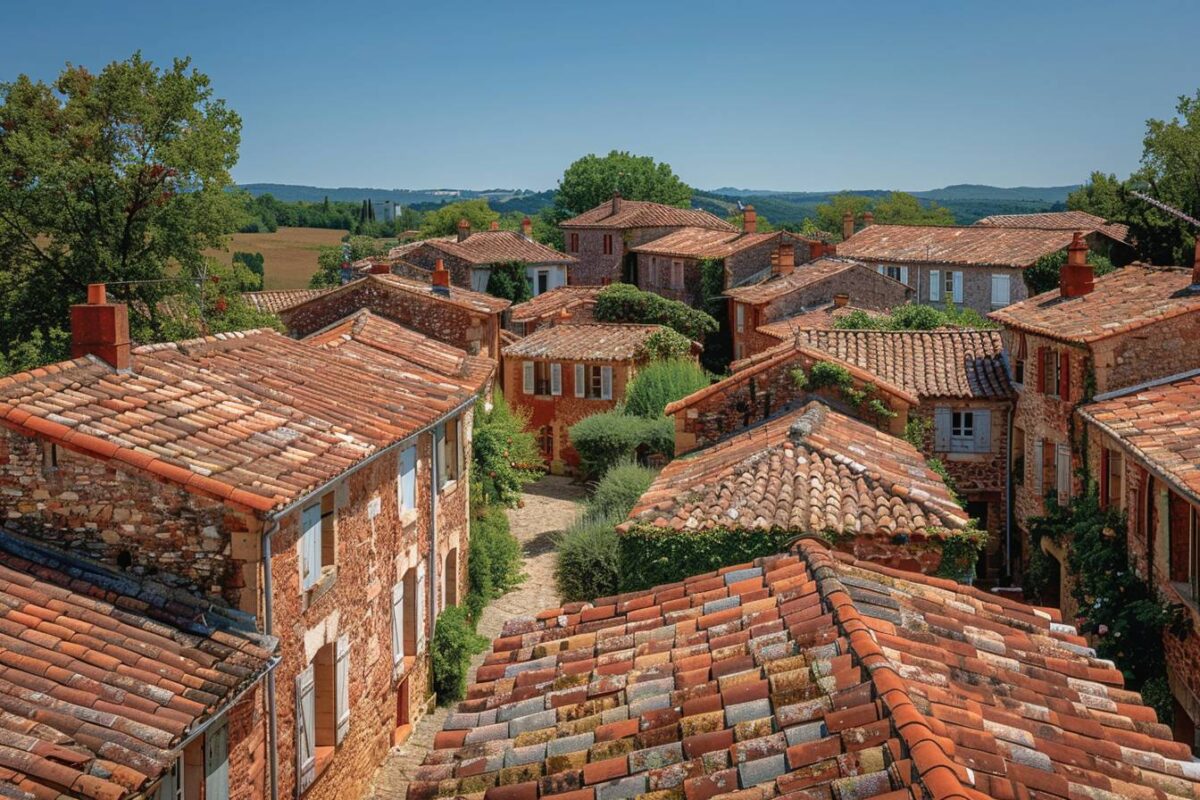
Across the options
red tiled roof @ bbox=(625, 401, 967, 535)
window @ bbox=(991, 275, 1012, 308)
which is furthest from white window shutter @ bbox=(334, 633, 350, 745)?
window @ bbox=(991, 275, 1012, 308)

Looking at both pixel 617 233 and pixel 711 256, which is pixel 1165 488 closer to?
pixel 711 256

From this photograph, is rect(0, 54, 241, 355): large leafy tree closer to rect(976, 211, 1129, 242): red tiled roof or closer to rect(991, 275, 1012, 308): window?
rect(991, 275, 1012, 308): window

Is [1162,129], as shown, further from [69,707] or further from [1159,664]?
[69,707]

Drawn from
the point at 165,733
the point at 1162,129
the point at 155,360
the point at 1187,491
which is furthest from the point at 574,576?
the point at 1162,129

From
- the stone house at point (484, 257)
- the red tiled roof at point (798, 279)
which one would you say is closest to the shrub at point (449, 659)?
the red tiled roof at point (798, 279)

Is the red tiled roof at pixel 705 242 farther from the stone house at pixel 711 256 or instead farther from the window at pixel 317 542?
the window at pixel 317 542
